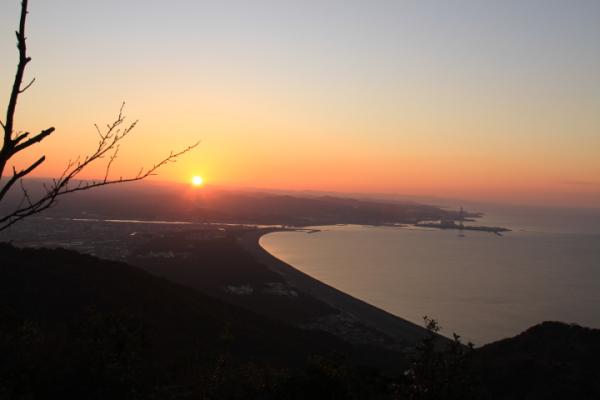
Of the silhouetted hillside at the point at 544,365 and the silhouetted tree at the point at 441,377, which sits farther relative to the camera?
the silhouetted hillside at the point at 544,365

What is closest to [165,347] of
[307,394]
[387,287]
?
[307,394]

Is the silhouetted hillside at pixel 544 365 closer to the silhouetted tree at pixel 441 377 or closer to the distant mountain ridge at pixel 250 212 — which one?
the silhouetted tree at pixel 441 377

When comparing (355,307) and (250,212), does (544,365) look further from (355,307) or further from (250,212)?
(250,212)

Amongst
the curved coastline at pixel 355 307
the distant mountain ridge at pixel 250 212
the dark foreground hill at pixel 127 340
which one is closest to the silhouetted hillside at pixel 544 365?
the dark foreground hill at pixel 127 340

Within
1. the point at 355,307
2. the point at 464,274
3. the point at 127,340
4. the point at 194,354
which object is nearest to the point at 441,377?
the point at 194,354

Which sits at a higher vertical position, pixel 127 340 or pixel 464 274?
pixel 127 340

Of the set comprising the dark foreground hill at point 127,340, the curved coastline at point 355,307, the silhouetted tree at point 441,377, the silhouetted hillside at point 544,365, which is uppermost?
the silhouetted tree at point 441,377
